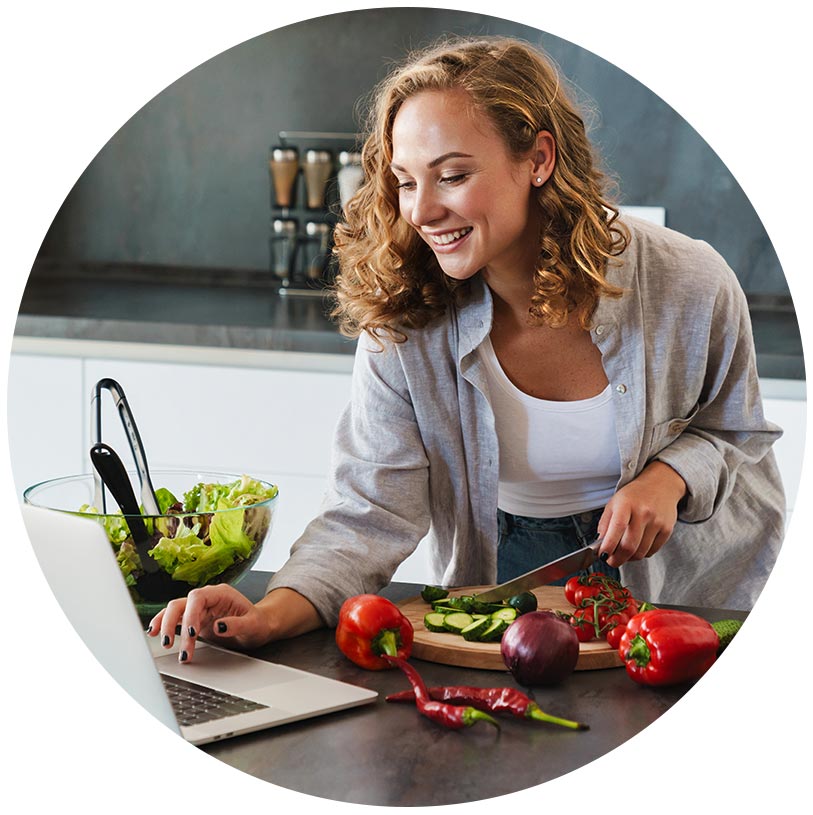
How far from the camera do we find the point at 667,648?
3.04 feet

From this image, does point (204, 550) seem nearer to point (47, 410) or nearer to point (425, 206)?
point (425, 206)

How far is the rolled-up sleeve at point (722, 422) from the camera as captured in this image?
129 cm

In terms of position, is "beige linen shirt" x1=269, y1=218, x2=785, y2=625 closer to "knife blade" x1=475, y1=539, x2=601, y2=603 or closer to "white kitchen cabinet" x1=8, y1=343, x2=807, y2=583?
"knife blade" x1=475, y1=539, x2=601, y2=603

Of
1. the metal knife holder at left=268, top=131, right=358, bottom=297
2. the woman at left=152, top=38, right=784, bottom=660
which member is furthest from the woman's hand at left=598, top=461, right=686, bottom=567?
the metal knife holder at left=268, top=131, right=358, bottom=297

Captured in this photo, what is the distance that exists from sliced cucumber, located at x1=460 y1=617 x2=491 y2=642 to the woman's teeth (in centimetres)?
43

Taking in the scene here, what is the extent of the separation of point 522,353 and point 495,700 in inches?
22.4

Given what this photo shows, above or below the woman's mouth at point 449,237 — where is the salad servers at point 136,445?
below

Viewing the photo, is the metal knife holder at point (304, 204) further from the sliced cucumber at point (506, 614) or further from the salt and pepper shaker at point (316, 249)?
the sliced cucumber at point (506, 614)

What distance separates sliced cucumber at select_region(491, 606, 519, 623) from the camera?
1.03 metres

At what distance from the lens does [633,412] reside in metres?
1.31

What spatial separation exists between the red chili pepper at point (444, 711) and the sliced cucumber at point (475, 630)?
0.10 m

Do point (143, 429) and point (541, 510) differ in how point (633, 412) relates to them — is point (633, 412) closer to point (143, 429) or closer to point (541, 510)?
point (541, 510)

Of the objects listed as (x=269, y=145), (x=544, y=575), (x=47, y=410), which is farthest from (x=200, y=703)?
(x=269, y=145)

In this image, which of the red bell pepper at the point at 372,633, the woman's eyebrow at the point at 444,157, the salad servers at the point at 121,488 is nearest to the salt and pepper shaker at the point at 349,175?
the woman's eyebrow at the point at 444,157
